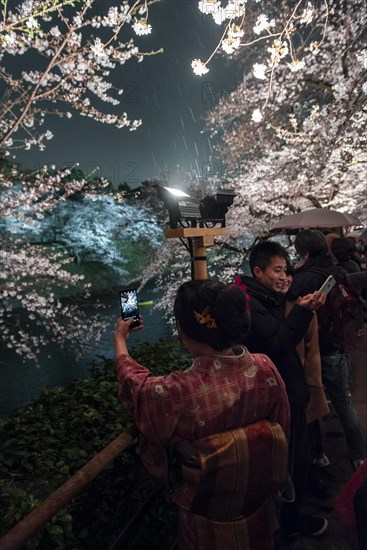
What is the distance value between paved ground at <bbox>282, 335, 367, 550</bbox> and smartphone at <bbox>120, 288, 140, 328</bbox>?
2030 mm

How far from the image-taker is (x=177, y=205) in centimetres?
274

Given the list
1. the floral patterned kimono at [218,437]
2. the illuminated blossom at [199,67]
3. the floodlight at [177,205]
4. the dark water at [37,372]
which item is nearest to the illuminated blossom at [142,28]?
the illuminated blossom at [199,67]

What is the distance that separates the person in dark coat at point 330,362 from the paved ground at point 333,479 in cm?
21

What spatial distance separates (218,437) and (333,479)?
2.48 m

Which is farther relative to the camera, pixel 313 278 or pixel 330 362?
pixel 330 362

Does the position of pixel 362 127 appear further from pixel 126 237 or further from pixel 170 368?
pixel 126 237

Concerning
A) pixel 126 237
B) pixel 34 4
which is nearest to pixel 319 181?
pixel 34 4

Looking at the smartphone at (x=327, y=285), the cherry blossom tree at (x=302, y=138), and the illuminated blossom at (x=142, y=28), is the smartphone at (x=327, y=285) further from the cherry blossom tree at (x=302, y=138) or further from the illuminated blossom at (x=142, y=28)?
the cherry blossom tree at (x=302, y=138)

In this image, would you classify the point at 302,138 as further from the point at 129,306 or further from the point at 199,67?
the point at 129,306

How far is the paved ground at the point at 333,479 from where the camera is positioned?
8.54 feet

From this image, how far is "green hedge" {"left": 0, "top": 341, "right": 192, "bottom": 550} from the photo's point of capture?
73.7 inches

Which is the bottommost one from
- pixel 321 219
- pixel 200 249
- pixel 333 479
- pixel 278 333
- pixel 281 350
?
pixel 333 479

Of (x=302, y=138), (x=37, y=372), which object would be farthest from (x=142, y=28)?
(x=37, y=372)

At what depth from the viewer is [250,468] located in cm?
154
